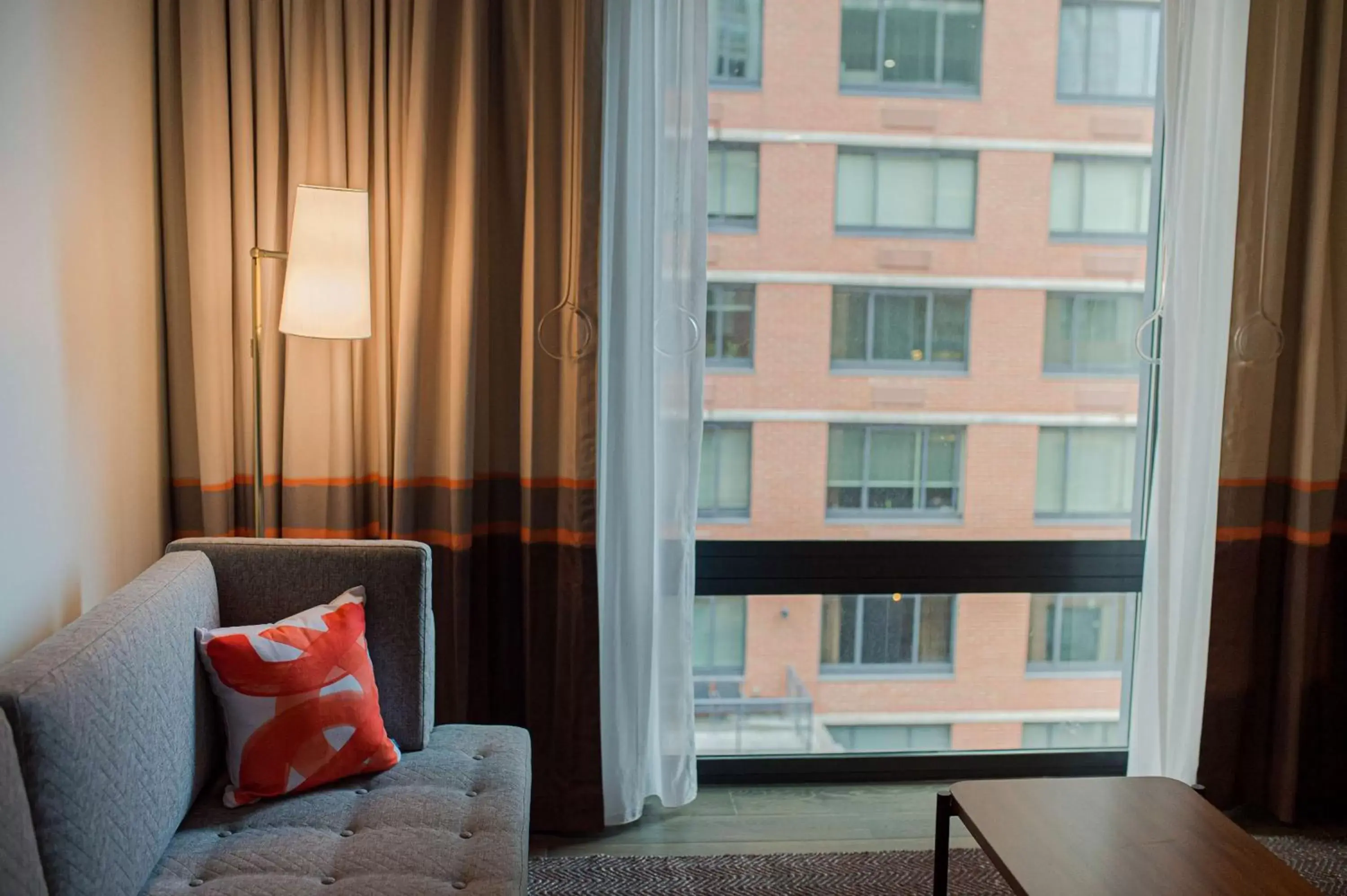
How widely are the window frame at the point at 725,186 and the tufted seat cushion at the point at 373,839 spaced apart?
1.62 m

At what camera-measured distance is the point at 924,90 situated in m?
3.03

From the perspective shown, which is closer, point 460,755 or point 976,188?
point 460,755

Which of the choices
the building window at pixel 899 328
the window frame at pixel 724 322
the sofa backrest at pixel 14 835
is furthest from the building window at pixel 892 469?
the sofa backrest at pixel 14 835

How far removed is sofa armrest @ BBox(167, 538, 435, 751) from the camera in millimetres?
2256

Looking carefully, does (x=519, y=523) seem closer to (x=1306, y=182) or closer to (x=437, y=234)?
(x=437, y=234)

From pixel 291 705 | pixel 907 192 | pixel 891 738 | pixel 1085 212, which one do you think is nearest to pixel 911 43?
pixel 907 192

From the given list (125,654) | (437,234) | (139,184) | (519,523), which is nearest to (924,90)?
(437,234)

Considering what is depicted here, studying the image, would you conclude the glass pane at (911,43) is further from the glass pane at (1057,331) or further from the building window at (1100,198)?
the glass pane at (1057,331)

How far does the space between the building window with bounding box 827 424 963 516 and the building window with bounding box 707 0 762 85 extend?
1053 millimetres

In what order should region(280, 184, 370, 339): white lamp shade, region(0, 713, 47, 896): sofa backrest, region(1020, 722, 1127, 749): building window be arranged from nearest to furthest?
1. region(0, 713, 47, 896): sofa backrest
2. region(280, 184, 370, 339): white lamp shade
3. region(1020, 722, 1127, 749): building window

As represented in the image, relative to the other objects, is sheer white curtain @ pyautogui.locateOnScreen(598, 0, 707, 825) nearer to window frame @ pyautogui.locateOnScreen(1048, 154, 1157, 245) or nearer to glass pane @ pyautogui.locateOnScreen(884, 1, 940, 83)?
glass pane @ pyautogui.locateOnScreen(884, 1, 940, 83)

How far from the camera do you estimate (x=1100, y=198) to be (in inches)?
123

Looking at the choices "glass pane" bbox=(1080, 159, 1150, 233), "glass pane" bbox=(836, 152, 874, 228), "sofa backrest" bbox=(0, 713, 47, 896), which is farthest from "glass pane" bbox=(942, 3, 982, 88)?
"sofa backrest" bbox=(0, 713, 47, 896)

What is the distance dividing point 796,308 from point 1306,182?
1.46 meters
